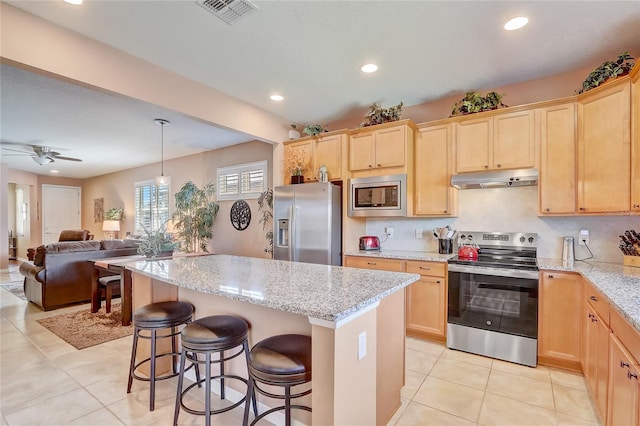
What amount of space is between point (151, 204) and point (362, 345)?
7508mm

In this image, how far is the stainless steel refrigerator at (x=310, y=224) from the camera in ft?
12.1

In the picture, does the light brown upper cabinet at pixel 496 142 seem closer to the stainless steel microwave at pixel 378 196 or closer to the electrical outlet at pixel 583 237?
the stainless steel microwave at pixel 378 196

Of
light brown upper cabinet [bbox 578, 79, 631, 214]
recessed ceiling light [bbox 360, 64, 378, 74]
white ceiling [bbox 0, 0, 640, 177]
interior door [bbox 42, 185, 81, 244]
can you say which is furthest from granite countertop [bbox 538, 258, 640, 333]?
interior door [bbox 42, 185, 81, 244]

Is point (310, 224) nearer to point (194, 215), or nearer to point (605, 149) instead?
point (605, 149)

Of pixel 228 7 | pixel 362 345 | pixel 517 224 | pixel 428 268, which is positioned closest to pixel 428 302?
pixel 428 268

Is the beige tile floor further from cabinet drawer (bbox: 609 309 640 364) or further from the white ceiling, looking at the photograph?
the white ceiling

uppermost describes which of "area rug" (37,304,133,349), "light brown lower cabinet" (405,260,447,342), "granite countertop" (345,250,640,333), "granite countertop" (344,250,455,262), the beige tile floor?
"granite countertop" (345,250,640,333)

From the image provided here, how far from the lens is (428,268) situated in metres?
3.17

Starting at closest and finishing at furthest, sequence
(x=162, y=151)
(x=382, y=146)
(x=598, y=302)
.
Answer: (x=598, y=302), (x=382, y=146), (x=162, y=151)

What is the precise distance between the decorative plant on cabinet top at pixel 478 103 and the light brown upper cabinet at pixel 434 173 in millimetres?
217

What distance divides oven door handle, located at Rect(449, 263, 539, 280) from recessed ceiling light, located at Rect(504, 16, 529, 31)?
1.98 meters

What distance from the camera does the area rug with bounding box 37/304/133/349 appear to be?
3.28 m

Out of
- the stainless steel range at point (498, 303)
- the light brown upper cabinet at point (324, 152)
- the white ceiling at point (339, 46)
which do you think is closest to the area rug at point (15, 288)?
the white ceiling at point (339, 46)

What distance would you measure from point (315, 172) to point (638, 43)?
322cm
